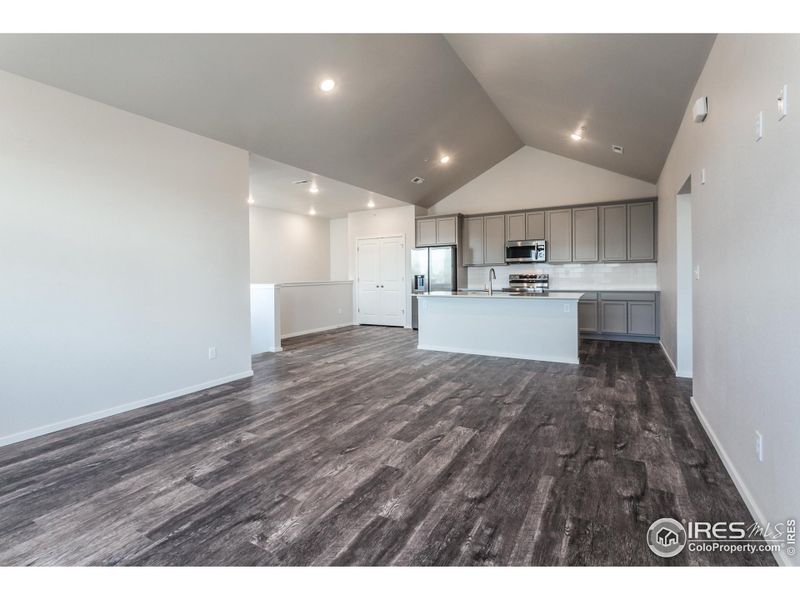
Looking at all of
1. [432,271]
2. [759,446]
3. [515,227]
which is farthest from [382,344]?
[759,446]

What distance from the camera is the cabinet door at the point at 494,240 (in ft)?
24.8

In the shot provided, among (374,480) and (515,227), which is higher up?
(515,227)

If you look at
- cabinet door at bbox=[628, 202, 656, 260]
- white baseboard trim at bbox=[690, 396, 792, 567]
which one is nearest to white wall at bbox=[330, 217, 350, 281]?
cabinet door at bbox=[628, 202, 656, 260]

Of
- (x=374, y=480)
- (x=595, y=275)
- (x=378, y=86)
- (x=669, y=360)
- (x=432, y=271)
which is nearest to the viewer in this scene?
(x=374, y=480)

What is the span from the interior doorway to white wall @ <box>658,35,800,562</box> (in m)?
1.26

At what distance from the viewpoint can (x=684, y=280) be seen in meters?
4.09

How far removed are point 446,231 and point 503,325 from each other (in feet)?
10.3

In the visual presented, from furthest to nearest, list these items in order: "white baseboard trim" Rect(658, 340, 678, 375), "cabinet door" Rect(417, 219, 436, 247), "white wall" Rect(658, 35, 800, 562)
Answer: "cabinet door" Rect(417, 219, 436, 247) → "white baseboard trim" Rect(658, 340, 678, 375) → "white wall" Rect(658, 35, 800, 562)

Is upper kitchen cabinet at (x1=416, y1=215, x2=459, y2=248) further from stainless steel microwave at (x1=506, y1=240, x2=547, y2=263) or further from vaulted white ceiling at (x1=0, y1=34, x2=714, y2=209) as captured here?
vaulted white ceiling at (x1=0, y1=34, x2=714, y2=209)

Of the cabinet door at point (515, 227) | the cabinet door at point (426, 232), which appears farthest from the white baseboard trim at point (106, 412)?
the cabinet door at point (515, 227)

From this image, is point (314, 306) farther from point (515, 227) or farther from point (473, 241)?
point (515, 227)

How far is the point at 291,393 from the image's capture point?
3.93 meters

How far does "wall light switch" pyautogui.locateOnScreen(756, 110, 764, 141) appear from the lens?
1712 mm
